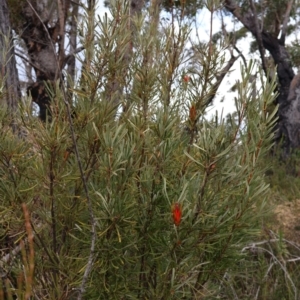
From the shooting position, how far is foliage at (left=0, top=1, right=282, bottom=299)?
1.43 metres

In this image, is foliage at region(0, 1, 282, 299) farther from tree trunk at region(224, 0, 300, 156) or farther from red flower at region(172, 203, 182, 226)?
tree trunk at region(224, 0, 300, 156)

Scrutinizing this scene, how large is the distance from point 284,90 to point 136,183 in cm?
783

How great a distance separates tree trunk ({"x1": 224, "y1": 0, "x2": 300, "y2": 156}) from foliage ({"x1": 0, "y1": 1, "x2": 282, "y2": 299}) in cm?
721

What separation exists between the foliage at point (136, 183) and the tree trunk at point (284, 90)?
7214 millimetres

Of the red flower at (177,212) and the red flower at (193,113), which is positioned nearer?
the red flower at (177,212)

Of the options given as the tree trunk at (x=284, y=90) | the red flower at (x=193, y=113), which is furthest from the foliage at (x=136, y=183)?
the tree trunk at (x=284, y=90)

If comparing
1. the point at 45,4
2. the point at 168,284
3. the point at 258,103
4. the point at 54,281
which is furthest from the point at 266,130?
the point at 45,4

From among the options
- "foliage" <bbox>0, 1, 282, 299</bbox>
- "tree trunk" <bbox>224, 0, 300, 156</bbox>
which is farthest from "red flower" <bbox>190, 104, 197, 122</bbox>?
"tree trunk" <bbox>224, 0, 300, 156</bbox>

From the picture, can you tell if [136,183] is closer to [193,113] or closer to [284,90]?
[193,113]

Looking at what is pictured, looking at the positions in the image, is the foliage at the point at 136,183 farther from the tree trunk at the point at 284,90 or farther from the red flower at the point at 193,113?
the tree trunk at the point at 284,90

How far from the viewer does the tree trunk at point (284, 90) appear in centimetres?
868

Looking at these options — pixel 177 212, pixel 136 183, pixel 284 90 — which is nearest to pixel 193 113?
pixel 136 183

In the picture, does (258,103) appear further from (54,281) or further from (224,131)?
(54,281)

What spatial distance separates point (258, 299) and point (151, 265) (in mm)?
1648
